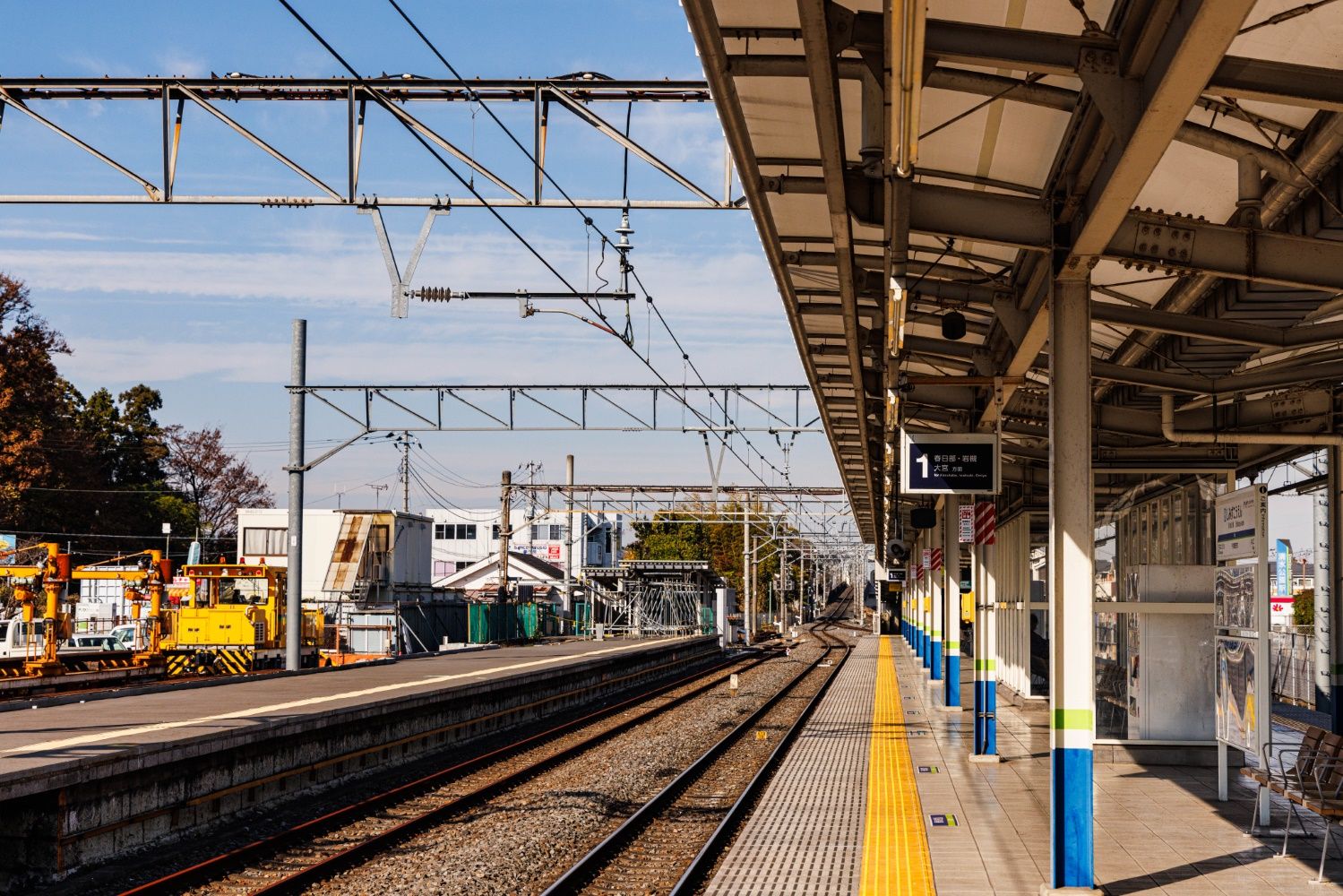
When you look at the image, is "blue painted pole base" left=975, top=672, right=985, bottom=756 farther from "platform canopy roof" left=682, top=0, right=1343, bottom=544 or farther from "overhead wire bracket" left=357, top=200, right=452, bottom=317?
"overhead wire bracket" left=357, top=200, right=452, bottom=317

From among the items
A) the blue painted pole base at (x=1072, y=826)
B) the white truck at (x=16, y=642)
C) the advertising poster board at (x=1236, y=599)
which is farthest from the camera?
the white truck at (x=16, y=642)

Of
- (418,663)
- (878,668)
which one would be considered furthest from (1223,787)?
(878,668)

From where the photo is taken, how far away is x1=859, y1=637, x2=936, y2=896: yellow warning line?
31.3 feet

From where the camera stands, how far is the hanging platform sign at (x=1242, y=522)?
36.8 ft

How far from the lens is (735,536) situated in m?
93.8

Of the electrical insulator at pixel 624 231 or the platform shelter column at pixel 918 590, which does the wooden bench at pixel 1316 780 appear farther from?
the platform shelter column at pixel 918 590

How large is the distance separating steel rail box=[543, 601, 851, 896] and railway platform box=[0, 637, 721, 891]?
13.1 feet

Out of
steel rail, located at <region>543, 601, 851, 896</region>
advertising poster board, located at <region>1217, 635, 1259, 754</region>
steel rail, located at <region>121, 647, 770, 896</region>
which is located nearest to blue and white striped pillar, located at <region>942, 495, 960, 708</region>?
steel rail, located at <region>543, 601, 851, 896</region>

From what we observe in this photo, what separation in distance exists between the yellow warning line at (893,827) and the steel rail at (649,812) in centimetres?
139

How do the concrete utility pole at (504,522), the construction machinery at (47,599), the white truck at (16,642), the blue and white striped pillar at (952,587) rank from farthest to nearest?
the concrete utility pole at (504,522) < the white truck at (16,642) < the construction machinery at (47,599) < the blue and white striped pillar at (952,587)

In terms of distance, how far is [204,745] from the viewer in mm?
13086

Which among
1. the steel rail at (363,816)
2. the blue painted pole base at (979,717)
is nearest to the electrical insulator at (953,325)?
the blue painted pole base at (979,717)

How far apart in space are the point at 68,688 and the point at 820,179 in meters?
23.9

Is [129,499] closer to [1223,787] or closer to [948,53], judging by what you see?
[1223,787]
